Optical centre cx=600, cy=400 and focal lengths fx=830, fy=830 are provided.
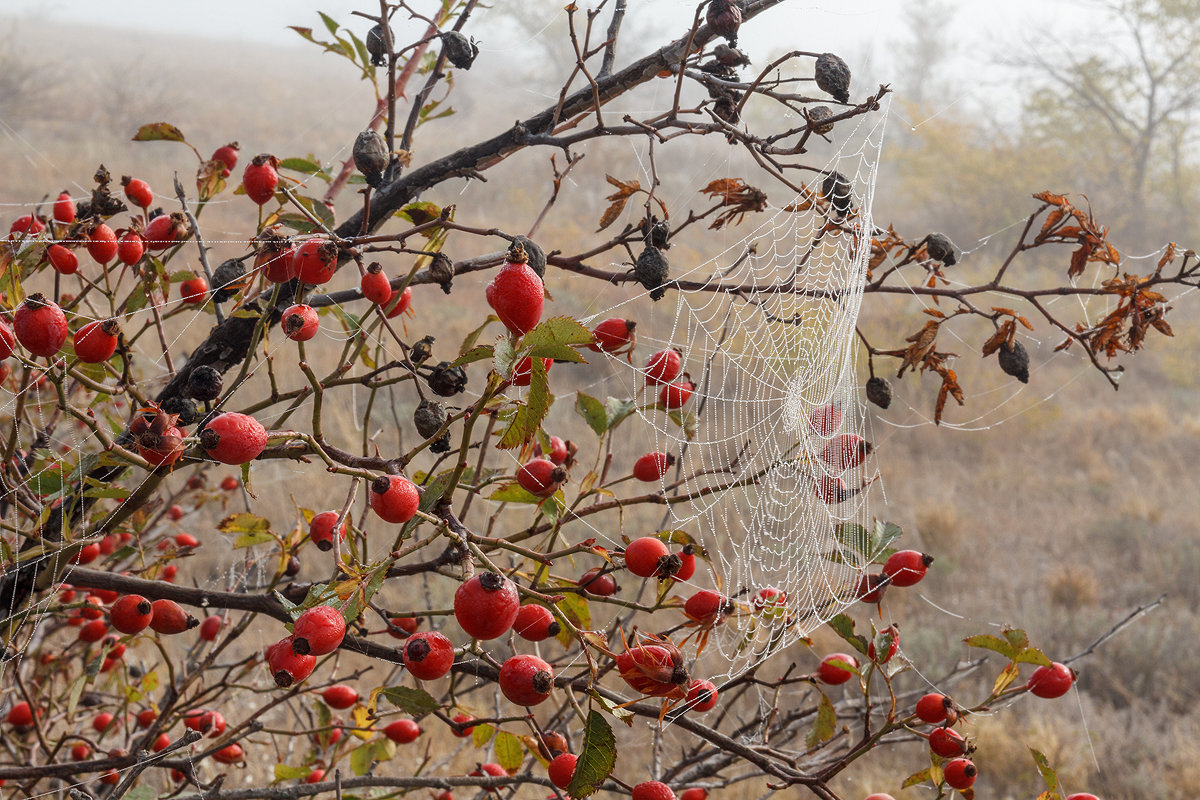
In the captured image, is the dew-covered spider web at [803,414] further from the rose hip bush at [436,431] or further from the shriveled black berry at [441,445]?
the shriveled black berry at [441,445]

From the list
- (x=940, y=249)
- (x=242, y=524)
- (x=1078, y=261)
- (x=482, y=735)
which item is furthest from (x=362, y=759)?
(x=1078, y=261)

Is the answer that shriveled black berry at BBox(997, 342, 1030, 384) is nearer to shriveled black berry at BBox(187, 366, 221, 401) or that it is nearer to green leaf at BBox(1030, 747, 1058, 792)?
green leaf at BBox(1030, 747, 1058, 792)

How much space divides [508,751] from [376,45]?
921 mm

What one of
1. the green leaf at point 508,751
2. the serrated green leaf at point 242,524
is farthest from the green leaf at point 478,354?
the green leaf at point 508,751

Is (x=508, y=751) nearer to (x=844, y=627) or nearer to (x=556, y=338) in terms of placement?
(x=844, y=627)

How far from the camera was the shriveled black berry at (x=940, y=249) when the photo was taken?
105 cm

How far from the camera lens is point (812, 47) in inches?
40.9

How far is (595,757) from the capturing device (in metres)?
0.68

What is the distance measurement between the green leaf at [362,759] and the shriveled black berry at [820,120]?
3.91ft

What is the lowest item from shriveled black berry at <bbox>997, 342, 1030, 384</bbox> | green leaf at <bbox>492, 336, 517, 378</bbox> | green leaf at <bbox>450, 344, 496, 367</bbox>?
Result: green leaf at <bbox>450, 344, 496, 367</bbox>

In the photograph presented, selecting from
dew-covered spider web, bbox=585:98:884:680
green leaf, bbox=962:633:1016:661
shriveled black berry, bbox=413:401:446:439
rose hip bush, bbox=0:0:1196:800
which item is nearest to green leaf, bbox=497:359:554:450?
rose hip bush, bbox=0:0:1196:800

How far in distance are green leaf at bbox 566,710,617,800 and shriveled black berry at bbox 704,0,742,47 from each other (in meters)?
0.67

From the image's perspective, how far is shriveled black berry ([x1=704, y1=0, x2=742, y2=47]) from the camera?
2.80 feet

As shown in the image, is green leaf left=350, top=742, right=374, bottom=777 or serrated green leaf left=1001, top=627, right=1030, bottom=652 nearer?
serrated green leaf left=1001, top=627, right=1030, bottom=652
